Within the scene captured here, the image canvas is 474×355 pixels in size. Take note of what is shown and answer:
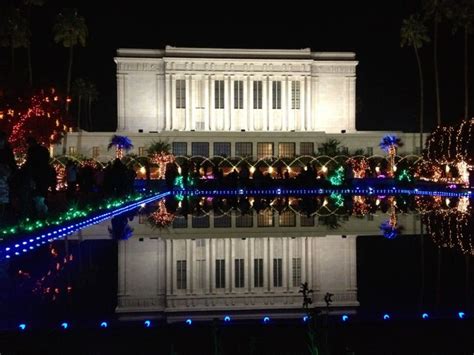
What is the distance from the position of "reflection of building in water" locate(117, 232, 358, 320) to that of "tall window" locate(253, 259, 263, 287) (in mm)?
12

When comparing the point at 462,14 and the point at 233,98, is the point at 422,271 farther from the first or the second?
the point at 233,98

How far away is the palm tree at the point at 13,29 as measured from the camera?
38566mm

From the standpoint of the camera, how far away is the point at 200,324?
6.31 m

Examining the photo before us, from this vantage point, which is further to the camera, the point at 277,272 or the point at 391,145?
the point at 391,145

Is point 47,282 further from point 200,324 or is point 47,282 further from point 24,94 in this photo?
point 24,94

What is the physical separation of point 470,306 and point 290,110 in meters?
52.1

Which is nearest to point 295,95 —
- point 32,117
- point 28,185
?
point 32,117

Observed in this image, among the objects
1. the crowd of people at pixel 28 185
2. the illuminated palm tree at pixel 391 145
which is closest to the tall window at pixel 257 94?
the illuminated palm tree at pixel 391 145

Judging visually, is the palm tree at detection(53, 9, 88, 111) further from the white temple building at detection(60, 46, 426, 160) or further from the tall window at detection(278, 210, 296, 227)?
the tall window at detection(278, 210, 296, 227)

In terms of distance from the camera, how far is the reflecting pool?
5.95m

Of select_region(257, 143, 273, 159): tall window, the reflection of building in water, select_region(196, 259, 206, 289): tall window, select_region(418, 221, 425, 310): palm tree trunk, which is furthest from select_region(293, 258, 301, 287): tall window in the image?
select_region(257, 143, 273, 159): tall window

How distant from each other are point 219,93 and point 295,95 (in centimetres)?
600

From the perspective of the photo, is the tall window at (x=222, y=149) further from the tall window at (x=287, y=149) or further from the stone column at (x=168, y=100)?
the stone column at (x=168, y=100)

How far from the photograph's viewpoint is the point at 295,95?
59188mm
